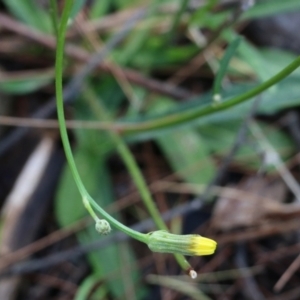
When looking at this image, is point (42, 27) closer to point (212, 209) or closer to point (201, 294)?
point (212, 209)

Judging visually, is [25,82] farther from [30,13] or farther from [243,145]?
[243,145]

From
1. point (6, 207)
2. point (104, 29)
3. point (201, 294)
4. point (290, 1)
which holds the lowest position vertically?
point (201, 294)

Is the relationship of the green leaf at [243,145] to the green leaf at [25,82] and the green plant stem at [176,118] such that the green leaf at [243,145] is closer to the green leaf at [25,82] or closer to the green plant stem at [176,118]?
the green plant stem at [176,118]

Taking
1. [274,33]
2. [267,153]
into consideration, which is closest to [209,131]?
[267,153]

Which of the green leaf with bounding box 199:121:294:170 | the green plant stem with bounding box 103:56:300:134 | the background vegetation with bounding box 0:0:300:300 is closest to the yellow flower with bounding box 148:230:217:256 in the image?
the green plant stem with bounding box 103:56:300:134

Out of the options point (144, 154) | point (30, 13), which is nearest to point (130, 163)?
point (144, 154)

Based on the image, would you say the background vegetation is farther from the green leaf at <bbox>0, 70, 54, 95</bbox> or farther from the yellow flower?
the yellow flower

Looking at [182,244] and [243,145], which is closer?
[182,244]
